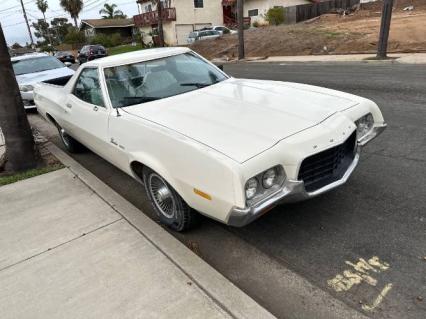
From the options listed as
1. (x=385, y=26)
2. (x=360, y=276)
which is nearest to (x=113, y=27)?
(x=385, y=26)

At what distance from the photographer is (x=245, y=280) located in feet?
9.24

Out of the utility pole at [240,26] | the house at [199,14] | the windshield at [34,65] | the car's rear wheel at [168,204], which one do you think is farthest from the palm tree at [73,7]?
the car's rear wheel at [168,204]

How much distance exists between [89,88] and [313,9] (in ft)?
119

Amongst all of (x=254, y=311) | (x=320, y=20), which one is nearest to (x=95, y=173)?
(x=254, y=311)

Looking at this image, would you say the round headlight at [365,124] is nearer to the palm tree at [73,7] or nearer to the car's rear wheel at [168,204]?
the car's rear wheel at [168,204]

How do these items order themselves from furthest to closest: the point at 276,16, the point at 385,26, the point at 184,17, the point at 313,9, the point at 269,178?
the point at 184,17
the point at 313,9
the point at 276,16
the point at 385,26
the point at 269,178

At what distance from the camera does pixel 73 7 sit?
65.6 meters

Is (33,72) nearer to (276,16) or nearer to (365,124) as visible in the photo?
(365,124)

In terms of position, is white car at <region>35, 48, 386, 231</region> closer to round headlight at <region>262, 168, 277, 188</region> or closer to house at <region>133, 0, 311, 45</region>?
round headlight at <region>262, 168, 277, 188</region>

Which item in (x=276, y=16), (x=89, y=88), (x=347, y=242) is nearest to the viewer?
(x=347, y=242)

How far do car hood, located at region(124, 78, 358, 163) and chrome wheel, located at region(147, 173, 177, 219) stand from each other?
0.53 meters

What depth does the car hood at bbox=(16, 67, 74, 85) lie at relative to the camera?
9797 mm

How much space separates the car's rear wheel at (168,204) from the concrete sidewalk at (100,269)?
0.47 ft

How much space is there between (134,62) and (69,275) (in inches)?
94.2
